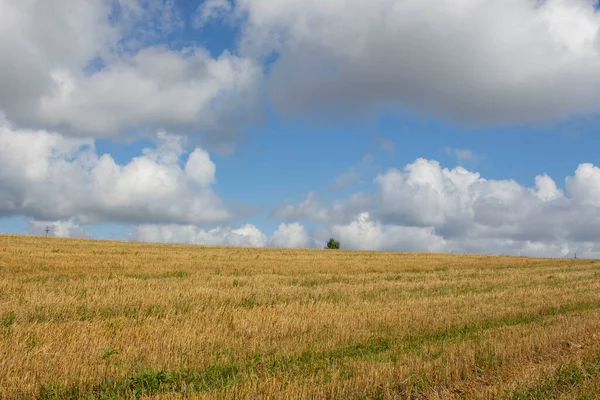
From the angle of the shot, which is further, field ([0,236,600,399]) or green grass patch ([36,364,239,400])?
field ([0,236,600,399])

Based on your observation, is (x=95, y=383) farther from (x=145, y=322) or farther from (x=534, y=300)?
(x=534, y=300)

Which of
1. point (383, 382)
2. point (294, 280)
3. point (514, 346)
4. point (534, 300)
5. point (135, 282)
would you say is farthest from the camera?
point (294, 280)

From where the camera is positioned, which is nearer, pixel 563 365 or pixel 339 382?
pixel 339 382

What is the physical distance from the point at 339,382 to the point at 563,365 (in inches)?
166

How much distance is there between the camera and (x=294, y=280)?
2478 centimetres

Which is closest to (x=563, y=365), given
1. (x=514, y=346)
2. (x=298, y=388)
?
(x=514, y=346)

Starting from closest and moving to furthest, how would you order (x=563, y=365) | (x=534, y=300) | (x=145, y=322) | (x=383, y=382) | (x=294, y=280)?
(x=383, y=382), (x=563, y=365), (x=145, y=322), (x=534, y=300), (x=294, y=280)

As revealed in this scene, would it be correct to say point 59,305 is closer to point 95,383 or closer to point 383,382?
point 95,383

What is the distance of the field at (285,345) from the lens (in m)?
7.45

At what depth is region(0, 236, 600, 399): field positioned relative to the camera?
7449 millimetres

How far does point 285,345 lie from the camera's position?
10.3 meters

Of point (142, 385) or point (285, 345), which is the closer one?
point (142, 385)

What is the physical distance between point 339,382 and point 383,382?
2.61 ft

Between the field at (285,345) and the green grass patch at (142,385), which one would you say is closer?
the green grass patch at (142,385)
